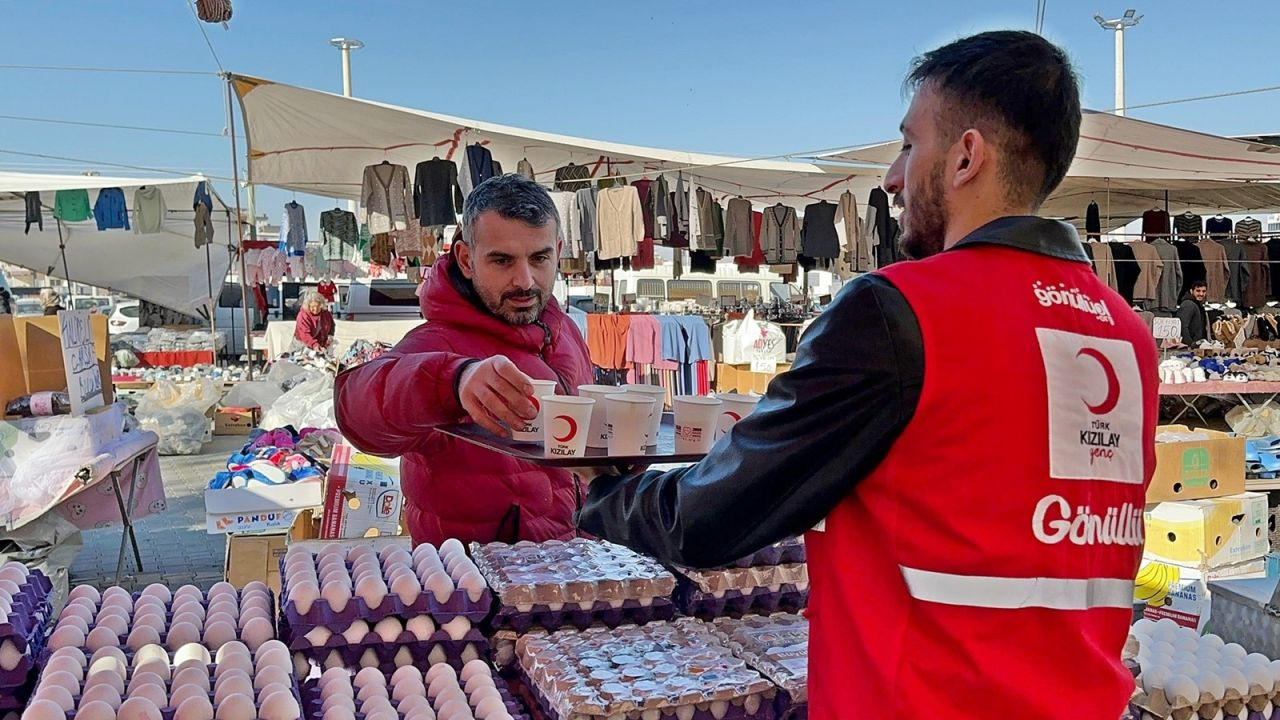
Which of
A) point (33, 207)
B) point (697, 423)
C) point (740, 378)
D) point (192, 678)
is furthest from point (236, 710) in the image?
point (33, 207)

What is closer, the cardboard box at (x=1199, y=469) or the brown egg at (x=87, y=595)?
the brown egg at (x=87, y=595)

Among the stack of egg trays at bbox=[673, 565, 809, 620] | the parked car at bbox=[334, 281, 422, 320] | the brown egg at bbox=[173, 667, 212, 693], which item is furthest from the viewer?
the parked car at bbox=[334, 281, 422, 320]

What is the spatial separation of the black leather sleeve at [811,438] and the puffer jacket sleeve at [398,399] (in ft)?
2.60

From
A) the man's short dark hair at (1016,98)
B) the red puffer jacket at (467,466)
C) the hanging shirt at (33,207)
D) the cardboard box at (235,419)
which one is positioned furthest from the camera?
the cardboard box at (235,419)

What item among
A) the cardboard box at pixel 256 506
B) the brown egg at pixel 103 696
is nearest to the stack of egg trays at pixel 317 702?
the brown egg at pixel 103 696

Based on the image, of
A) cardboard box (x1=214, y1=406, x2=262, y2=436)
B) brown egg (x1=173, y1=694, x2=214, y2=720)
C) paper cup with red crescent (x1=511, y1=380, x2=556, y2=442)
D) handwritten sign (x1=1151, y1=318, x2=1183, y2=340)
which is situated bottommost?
cardboard box (x1=214, y1=406, x2=262, y2=436)

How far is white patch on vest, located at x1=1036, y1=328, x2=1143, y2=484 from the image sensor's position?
44.7 inches

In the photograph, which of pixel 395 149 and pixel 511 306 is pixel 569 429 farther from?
pixel 395 149

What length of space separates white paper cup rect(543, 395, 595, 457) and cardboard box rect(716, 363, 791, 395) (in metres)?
9.93

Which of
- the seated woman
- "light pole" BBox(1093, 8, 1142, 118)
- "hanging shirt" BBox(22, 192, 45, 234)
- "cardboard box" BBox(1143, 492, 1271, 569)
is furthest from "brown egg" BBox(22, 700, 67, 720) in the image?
"light pole" BBox(1093, 8, 1142, 118)

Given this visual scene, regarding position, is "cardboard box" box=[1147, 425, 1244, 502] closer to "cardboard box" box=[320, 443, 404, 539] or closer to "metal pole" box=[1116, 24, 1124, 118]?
"cardboard box" box=[320, 443, 404, 539]

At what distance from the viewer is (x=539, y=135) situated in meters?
8.65

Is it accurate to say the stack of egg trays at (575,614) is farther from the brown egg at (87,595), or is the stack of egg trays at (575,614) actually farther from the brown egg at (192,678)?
the brown egg at (87,595)

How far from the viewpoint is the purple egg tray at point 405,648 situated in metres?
1.77
